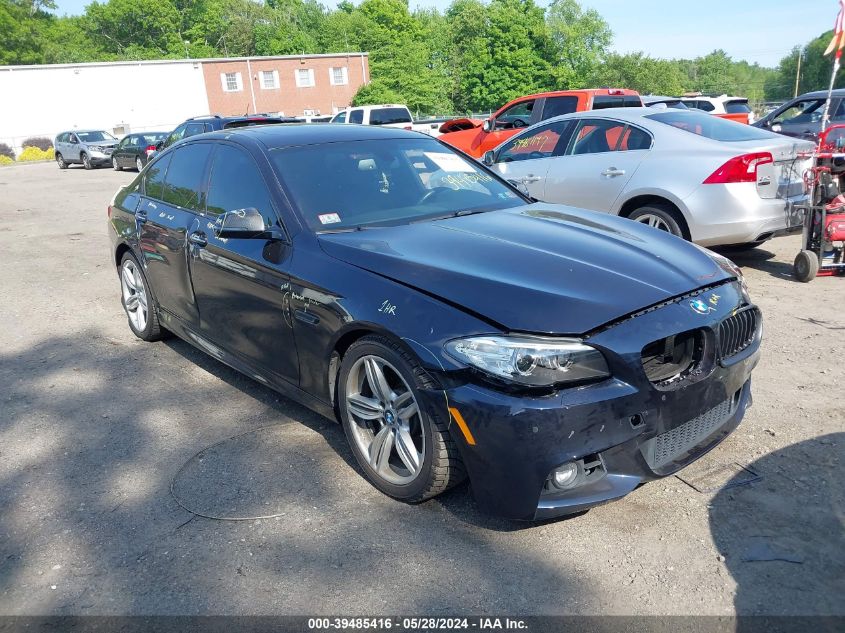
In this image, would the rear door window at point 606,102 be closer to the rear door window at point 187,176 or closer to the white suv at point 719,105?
the white suv at point 719,105

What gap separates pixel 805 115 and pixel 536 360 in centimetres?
1417

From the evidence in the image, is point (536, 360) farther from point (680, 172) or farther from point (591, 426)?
point (680, 172)

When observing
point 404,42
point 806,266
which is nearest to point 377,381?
point 806,266

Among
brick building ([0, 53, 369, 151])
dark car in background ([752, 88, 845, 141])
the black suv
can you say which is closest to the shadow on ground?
dark car in background ([752, 88, 845, 141])

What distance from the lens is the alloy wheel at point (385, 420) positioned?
311 centimetres

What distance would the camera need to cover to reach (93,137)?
28172 mm

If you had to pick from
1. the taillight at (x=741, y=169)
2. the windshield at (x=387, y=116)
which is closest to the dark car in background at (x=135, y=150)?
the windshield at (x=387, y=116)

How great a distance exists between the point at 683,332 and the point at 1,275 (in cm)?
870

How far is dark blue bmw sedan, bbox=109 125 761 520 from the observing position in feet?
8.85

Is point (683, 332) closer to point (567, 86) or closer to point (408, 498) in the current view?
point (408, 498)

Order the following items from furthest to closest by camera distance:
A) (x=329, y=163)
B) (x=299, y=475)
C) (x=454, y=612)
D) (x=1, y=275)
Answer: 1. (x=1, y=275)
2. (x=329, y=163)
3. (x=299, y=475)
4. (x=454, y=612)

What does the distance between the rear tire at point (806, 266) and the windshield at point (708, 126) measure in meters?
1.27

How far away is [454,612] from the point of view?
101 inches

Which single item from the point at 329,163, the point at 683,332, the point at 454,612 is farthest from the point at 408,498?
the point at 329,163
